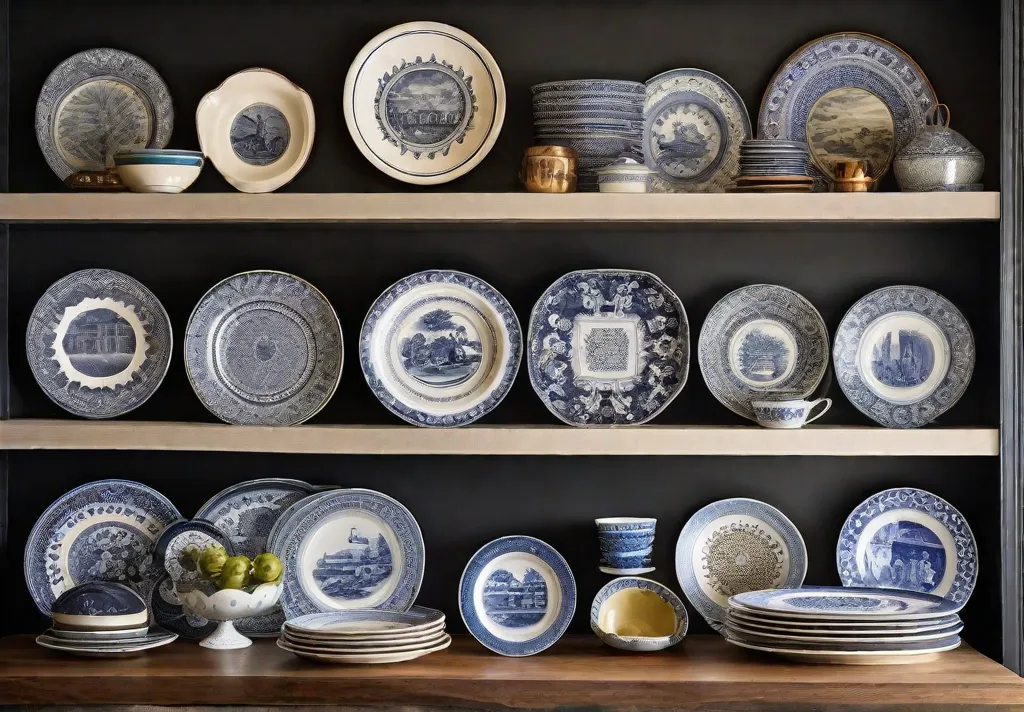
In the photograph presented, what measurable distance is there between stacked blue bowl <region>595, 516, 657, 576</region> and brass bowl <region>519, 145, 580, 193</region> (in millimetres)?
698

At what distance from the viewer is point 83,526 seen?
2346 millimetres

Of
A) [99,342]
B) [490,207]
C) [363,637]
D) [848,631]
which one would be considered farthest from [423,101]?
[848,631]

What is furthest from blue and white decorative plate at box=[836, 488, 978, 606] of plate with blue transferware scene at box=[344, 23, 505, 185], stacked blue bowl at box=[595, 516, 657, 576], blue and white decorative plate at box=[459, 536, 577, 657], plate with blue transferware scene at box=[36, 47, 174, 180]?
plate with blue transferware scene at box=[36, 47, 174, 180]

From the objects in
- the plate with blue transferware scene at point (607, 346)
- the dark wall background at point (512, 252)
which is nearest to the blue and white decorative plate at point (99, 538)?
the dark wall background at point (512, 252)

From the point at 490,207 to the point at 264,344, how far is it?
590 millimetres

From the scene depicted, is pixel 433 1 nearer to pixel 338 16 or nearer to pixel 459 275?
pixel 338 16

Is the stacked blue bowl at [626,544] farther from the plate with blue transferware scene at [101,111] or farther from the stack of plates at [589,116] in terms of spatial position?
the plate with blue transferware scene at [101,111]

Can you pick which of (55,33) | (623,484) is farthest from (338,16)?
(623,484)

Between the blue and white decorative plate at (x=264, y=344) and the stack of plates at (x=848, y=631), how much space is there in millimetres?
1004

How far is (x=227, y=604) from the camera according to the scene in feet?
7.02

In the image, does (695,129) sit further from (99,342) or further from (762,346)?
(99,342)

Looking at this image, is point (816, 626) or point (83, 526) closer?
point (816, 626)

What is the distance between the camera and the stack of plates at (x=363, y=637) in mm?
2045

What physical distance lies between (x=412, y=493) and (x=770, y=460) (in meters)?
0.79
